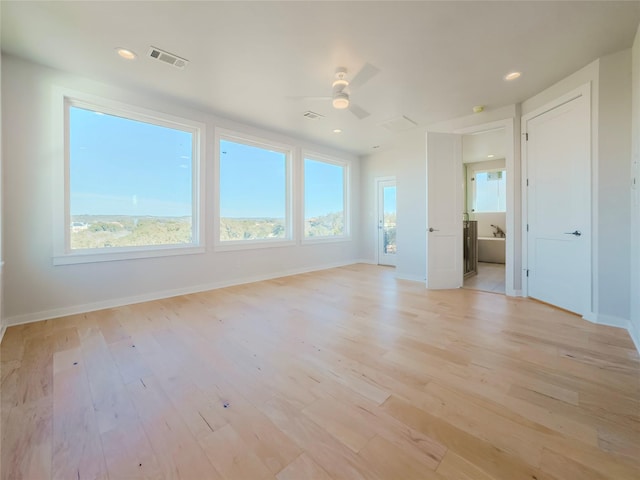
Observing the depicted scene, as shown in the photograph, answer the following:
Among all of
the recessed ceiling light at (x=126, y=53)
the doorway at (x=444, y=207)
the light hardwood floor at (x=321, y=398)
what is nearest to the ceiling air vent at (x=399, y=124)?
Result: the doorway at (x=444, y=207)

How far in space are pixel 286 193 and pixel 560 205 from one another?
436cm

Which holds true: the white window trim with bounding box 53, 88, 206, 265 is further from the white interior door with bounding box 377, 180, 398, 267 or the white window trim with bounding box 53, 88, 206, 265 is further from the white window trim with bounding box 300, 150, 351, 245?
the white interior door with bounding box 377, 180, 398, 267

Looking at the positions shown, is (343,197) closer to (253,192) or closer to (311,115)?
(253,192)

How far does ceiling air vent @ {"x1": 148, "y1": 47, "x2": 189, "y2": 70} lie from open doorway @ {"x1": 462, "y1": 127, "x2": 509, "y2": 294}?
4982 millimetres

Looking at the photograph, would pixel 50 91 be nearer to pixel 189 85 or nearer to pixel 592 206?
pixel 189 85

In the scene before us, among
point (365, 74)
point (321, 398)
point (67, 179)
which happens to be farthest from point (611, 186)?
point (67, 179)

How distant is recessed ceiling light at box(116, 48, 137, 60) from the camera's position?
8.66 ft

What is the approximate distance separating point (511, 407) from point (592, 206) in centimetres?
267

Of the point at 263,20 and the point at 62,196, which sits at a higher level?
the point at 263,20

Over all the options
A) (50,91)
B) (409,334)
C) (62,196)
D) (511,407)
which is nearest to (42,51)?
(50,91)

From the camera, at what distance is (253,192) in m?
4.95

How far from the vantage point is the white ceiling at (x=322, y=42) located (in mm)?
2137

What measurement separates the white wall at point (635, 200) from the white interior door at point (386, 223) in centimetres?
412

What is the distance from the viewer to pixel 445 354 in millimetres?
2115
